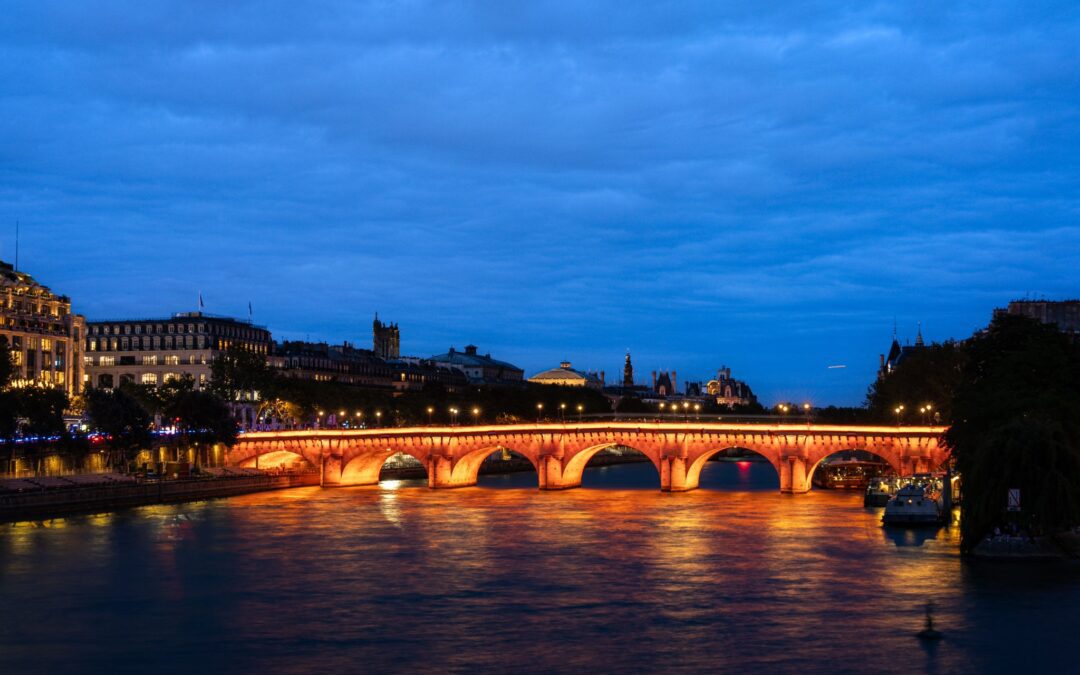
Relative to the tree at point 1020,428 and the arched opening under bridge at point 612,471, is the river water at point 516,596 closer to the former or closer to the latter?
the tree at point 1020,428

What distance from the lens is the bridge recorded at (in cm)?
10375

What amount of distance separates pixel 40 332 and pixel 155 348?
21.1 metres

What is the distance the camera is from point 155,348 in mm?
169000

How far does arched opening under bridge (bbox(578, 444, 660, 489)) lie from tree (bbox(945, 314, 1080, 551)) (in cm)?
3855

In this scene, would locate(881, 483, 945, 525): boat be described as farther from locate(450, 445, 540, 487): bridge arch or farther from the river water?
locate(450, 445, 540, 487): bridge arch

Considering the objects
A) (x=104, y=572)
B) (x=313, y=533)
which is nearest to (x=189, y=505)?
(x=313, y=533)

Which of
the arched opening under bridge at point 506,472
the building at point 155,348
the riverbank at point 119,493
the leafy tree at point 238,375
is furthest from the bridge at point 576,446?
the building at point 155,348

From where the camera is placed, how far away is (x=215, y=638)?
149ft

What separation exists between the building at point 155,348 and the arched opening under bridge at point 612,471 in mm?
47236

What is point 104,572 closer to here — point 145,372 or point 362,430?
point 362,430

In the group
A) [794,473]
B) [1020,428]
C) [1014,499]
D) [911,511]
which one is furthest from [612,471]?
[1014,499]

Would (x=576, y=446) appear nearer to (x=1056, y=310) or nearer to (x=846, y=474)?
(x=846, y=474)

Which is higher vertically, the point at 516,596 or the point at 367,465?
the point at 367,465

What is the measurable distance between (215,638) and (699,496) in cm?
6381
